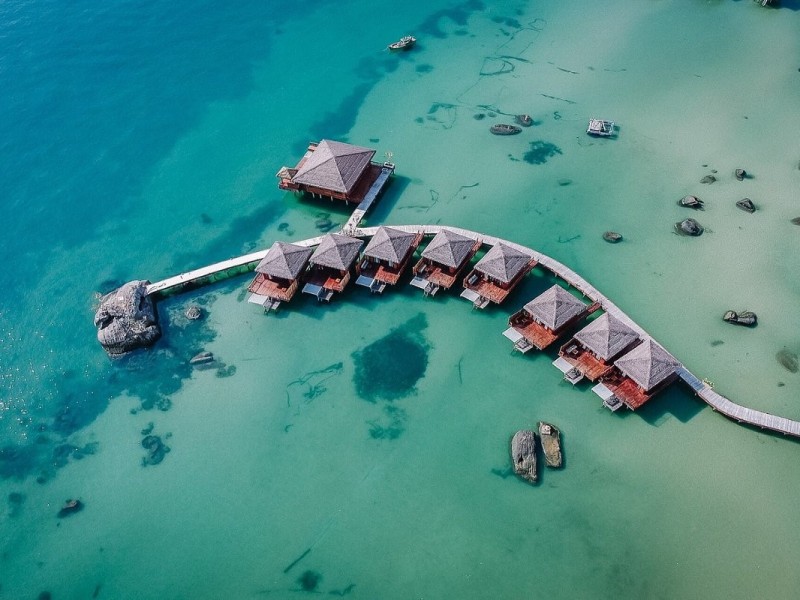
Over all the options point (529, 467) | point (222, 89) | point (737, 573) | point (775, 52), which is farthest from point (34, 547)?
point (775, 52)

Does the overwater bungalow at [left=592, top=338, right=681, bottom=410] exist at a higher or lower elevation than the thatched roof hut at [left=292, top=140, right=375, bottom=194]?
lower

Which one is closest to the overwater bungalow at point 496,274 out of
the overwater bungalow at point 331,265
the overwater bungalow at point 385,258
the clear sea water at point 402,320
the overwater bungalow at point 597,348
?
the clear sea water at point 402,320

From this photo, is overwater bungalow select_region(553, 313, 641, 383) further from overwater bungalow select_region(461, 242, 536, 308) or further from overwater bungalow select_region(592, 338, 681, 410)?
overwater bungalow select_region(461, 242, 536, 308)

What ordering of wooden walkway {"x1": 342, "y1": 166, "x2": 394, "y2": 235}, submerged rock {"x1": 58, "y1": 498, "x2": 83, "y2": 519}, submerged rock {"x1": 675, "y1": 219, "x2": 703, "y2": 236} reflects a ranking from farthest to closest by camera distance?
wooden walkway {"x1": 342, "y1": 166, "x2": 394, "y2": 235} < submerged rock {"x1": 675, "y1": 219, "x2": 703, "y2": 236} < submerged rock {"x1": 58, "y1": 498, "x2": 83, "y2": 519}

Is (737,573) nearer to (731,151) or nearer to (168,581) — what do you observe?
(168,581)

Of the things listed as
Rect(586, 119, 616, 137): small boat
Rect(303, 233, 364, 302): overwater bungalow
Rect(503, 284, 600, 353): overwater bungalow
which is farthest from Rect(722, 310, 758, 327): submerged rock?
Rect(303, 233, 364, 302): overwater bungalow

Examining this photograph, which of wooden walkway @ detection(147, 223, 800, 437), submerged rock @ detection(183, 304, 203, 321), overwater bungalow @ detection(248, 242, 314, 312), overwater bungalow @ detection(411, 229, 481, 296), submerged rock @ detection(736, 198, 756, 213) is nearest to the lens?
wooden walkway @ detection(147, 223, 800, 437)
